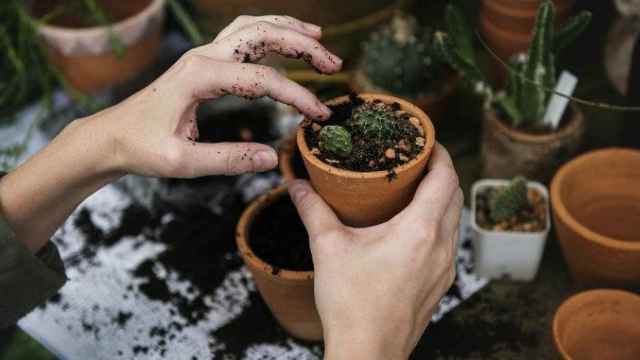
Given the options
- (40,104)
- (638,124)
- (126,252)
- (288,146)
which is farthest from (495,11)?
(40,104)

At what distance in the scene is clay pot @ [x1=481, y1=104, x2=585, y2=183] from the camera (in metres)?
1.36

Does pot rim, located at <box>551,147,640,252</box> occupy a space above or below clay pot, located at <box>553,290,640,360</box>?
above

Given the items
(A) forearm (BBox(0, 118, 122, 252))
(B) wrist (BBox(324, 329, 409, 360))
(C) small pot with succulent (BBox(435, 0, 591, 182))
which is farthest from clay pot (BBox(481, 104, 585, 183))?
(A) forearm (BBox(0, 118, 122, 252))

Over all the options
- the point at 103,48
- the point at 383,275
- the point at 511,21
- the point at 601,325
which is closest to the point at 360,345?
the point at 383,275

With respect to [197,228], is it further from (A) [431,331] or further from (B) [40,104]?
(B) [40,104]

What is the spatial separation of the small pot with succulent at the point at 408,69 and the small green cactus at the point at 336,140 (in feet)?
1.83

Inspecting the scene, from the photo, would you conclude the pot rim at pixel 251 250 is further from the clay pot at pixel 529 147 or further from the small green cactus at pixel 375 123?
the clay pot at pixel 529 147

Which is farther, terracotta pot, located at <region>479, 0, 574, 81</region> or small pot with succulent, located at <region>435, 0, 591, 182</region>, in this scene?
terracotta pot, located at <region>479, 0, 574, 81</region>

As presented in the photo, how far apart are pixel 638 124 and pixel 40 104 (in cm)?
148

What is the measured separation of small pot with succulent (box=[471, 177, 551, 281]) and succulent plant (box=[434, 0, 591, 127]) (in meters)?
0.16

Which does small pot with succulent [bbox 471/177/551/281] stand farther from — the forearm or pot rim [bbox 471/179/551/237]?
the forearm

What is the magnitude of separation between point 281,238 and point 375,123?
0.30 m

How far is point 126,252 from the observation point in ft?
4.70

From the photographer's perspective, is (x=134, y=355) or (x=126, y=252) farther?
(x=126, y=252)
